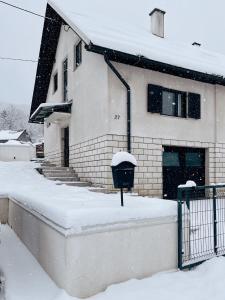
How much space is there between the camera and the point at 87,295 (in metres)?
3.81

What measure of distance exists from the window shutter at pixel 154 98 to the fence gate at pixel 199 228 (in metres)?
5.33

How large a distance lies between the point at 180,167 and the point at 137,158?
2.29m

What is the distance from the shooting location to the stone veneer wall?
31.5ft

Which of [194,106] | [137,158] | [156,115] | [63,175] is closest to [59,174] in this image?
[63,175]

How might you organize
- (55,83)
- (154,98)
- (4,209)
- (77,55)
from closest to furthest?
1. (4,209)
2. (154,98)
3. (77,55)
4. (55,83)

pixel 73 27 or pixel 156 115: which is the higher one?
pixel 73 27

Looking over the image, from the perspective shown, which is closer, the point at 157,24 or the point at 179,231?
the point at 179,231

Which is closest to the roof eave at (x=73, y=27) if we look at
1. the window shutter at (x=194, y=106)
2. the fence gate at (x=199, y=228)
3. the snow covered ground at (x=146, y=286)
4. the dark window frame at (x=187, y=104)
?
the dark window frame at (x=187, y=104)

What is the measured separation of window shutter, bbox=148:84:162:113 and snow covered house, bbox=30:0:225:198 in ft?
0.11

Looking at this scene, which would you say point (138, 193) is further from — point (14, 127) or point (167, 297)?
point (14, 127)

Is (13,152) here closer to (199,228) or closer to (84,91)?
(84,91)

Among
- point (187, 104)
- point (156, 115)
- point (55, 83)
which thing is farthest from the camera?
point (55, 83)

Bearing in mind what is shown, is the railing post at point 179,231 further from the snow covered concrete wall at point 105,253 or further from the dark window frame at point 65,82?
the dark window frame at point 65,82

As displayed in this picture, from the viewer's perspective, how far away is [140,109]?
33.3ft
